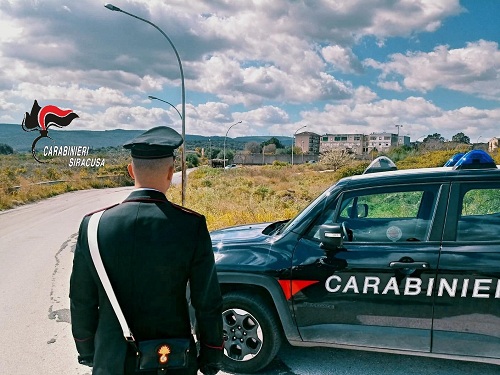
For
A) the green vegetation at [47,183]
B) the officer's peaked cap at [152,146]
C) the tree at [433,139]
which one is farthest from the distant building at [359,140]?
the officer's peaked cap at [152,146]

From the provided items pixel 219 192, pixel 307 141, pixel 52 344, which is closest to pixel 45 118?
pixel 219 192

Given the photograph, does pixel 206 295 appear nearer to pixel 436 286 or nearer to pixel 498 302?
pixel 436 286

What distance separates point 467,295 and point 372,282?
2.17 ft

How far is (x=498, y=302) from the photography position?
2736mm

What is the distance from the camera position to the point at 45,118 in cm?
2616

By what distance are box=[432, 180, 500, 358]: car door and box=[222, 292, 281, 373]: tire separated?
1265 mm

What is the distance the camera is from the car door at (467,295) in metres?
2.75

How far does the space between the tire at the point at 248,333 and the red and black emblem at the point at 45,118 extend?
25.8 metres

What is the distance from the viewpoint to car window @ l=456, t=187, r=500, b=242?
116 inches

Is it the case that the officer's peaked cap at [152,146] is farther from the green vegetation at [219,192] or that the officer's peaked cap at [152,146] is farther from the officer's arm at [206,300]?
the green vegetation at [219,192]

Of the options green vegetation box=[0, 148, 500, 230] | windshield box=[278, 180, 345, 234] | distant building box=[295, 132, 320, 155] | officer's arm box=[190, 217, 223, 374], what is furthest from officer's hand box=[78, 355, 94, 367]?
distant building box=[295, 132, 320, 155]

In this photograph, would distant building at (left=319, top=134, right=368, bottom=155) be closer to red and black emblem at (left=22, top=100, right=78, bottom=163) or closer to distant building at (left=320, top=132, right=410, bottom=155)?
distant building at (left=320, top=132, right=410, bottom=155)

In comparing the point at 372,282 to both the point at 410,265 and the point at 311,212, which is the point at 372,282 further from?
the point at 311,212

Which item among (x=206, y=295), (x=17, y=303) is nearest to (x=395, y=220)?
(x=206, y=295)
